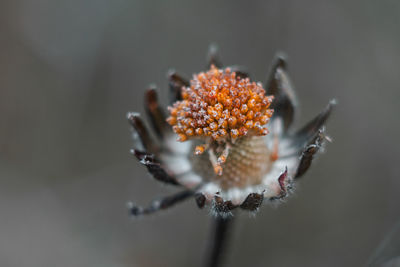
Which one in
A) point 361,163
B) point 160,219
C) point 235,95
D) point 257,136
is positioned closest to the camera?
point 235,95

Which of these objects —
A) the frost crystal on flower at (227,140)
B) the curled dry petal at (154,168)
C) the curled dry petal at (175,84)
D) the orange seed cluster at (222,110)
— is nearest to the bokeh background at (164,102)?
the frost crystal on flower at (227,140)

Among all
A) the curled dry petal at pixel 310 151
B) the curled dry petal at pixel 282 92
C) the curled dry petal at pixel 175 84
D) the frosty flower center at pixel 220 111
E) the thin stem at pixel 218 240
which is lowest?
the thin stem at pixel 218 240

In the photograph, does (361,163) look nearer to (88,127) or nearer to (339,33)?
(339,33)

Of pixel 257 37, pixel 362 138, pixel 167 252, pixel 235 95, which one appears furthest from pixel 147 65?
pixel 235 95

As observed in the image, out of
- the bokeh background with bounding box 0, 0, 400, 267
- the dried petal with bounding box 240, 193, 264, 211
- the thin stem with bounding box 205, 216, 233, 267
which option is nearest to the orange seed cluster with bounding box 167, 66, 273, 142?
the dried petal with bounding box 240, 193, 264, 211

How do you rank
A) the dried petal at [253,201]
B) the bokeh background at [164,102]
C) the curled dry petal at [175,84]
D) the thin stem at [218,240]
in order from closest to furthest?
the dried petal at [253,201]
the thin stem at [218,240]
the curled dry petal at [175,84]
the bokeh background at [164,102]

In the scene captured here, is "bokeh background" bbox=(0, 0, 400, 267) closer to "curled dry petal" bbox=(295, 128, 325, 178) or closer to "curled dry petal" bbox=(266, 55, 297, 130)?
"curled dry petal" bbox=(266, 55, 297, 130)

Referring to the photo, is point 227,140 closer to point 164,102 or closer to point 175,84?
point 175,84

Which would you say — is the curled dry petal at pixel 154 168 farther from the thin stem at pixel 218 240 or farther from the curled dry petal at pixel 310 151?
the curled dry petal at pixel 310 151
